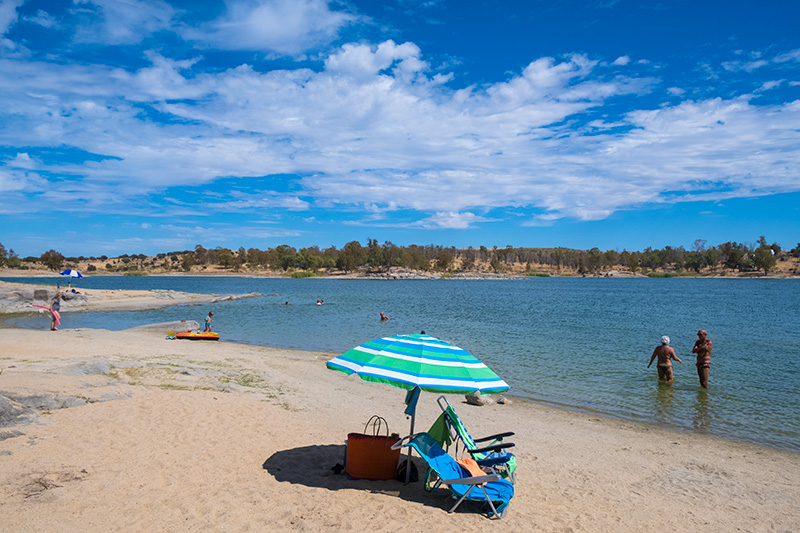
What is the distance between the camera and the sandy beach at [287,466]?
5824mm

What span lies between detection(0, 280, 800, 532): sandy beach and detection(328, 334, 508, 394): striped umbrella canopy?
69.3 inches

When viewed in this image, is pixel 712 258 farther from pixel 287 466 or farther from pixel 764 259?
pixel 287 466

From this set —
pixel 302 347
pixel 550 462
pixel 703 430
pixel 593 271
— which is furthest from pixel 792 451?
pixel 593 271

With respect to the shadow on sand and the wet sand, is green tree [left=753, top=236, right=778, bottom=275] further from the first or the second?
the shadow on sand

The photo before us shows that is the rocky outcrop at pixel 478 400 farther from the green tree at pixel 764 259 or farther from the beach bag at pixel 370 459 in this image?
the green tree at pixel 764 259

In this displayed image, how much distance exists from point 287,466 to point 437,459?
2.53 meters

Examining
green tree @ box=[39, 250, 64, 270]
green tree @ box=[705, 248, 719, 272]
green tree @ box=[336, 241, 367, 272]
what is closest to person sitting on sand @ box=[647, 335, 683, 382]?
green tree @ box=[39, 250, 64, 270]

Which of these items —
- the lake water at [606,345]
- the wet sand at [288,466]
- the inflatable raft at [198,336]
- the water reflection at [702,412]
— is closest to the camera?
the wet sand at [288,466]

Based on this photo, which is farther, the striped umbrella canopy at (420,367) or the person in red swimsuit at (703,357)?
the person in red swimsuit at (703,357)

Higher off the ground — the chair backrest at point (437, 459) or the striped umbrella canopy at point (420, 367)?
the striped umbrella canopy at point (420, 367)

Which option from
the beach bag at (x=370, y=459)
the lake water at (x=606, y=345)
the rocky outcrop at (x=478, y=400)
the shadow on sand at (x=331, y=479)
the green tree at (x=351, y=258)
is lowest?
the lake water at (x=606, y=345)

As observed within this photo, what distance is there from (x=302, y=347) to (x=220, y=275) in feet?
462

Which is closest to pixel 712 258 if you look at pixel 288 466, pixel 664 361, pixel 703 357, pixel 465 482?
pixel 703 357

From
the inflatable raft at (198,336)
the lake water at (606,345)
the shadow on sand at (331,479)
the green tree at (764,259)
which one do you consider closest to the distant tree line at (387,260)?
the green tree at (764,259)
